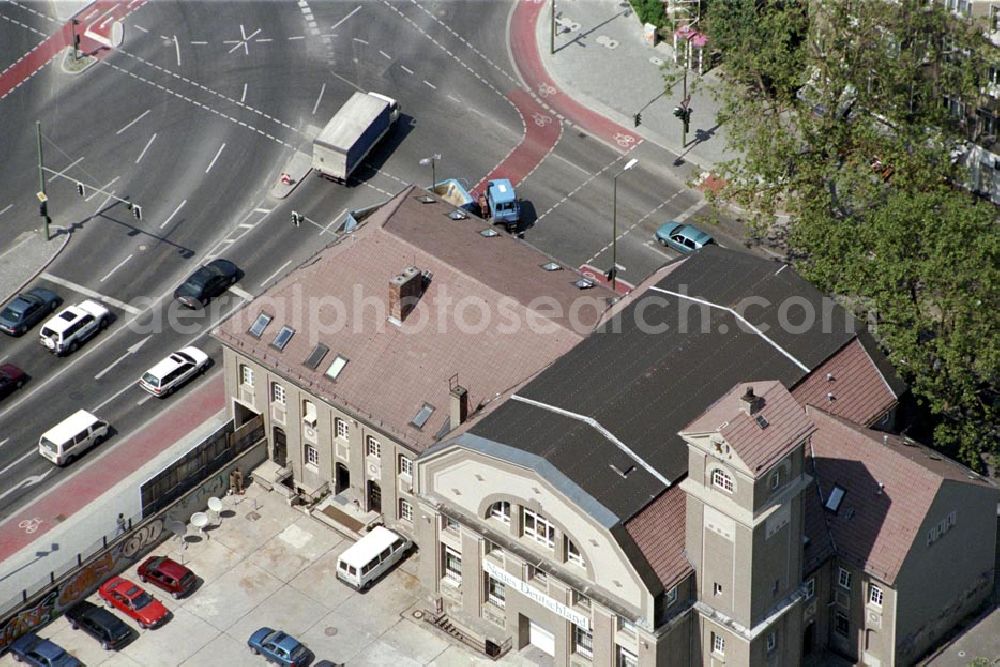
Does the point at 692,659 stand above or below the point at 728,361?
below

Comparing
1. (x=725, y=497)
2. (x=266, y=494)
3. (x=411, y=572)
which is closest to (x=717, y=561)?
(x=725, y=497)

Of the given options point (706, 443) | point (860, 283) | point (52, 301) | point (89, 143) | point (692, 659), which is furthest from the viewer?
point (89, 143)

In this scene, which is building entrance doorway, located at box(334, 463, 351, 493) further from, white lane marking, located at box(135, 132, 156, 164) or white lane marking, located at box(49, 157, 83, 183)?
white lane marking, located at box(49, 157, 83, 183)

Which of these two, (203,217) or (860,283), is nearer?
(860,283)

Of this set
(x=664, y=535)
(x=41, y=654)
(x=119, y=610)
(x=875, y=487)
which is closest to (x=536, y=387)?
(x=664, y=535)

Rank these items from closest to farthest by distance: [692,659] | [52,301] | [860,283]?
[692,659]
[860,283]
[52,301]

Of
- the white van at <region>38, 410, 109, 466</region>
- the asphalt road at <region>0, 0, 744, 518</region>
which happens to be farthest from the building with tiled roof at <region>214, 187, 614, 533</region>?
the asphalt road at <region>0, 0, 744, 518</region>

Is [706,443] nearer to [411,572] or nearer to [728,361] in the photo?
[728,361]
